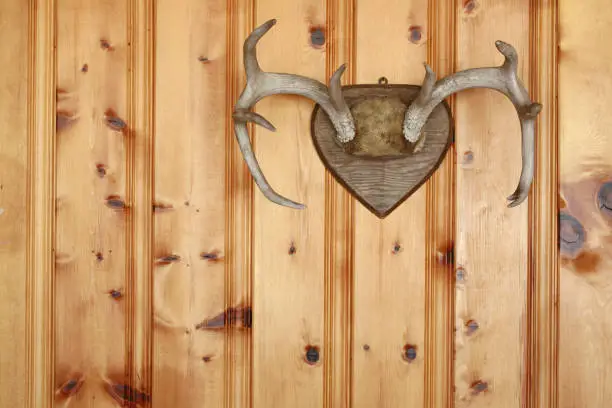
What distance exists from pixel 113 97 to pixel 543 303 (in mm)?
1148

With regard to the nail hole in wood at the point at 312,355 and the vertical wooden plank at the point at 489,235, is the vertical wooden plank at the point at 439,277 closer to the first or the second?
the vertical wooden plank at the point at 489,235

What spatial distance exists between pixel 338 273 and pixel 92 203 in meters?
0.63

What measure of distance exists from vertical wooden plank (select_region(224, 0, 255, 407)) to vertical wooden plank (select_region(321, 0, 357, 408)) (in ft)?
0.61

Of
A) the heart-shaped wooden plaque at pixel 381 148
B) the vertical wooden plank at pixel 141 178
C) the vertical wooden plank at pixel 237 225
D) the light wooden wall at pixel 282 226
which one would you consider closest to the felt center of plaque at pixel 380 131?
the heart-shaped wooden plaque at pixel 381 148

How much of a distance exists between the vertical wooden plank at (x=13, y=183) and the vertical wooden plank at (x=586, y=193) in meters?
1.30

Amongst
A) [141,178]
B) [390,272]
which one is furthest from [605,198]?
[141,178]

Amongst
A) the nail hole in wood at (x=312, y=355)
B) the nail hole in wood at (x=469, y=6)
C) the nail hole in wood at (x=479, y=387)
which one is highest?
the nail hole in wood at (x=469, y=6)

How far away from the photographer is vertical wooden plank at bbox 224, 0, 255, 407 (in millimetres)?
1020

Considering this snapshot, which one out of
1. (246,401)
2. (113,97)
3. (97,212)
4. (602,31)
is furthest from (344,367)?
(602,31)

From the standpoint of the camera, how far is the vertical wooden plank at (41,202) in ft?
3.44

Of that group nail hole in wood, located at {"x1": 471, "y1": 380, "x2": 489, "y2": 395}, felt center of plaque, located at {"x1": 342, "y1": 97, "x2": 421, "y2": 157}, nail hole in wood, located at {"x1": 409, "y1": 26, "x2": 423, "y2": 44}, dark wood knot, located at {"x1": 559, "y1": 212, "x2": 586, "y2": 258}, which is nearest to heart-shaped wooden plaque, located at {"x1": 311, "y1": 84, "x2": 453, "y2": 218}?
felt center of plaque, located at {"x1": 342, "y1": 97, "x2": 421, "y2": 157}

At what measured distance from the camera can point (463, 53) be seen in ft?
3.21

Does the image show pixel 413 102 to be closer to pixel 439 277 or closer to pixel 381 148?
pixel 381 148

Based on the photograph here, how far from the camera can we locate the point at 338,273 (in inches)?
39.7
